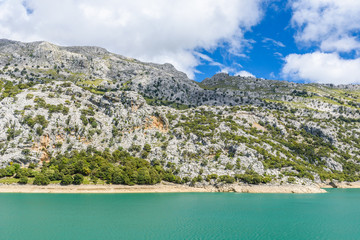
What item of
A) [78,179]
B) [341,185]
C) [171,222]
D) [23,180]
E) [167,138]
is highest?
[167,138]

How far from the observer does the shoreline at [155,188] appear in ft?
284

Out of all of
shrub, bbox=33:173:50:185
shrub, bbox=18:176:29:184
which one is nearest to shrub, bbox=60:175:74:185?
shrub, bbox=33:173:50:185

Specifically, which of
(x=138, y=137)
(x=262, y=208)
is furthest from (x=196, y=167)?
(x=262, y=208)

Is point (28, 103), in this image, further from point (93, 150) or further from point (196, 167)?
point (196, 167)

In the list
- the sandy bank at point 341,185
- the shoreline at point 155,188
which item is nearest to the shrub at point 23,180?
the shoreline at point 155,188

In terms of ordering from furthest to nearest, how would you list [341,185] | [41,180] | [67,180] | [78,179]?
[341,185] < [78,179] < [67,180] < [41,180]

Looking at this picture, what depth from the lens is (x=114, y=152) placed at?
4786 inches

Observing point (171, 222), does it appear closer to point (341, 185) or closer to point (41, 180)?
point (41, 180)

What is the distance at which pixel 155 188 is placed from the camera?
103 metres

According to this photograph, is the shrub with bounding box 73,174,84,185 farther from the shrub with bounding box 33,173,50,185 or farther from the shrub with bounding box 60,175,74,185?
the shrub with bounding box 33,173,50,185

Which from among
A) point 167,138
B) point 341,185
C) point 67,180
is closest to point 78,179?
point 67,180

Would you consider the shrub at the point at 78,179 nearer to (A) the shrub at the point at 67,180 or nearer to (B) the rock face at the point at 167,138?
(A) the shrub at the point at 67,180

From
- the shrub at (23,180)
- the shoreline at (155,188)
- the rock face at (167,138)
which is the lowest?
the shoreline at (155,188)

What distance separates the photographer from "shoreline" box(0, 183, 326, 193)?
8669cm
